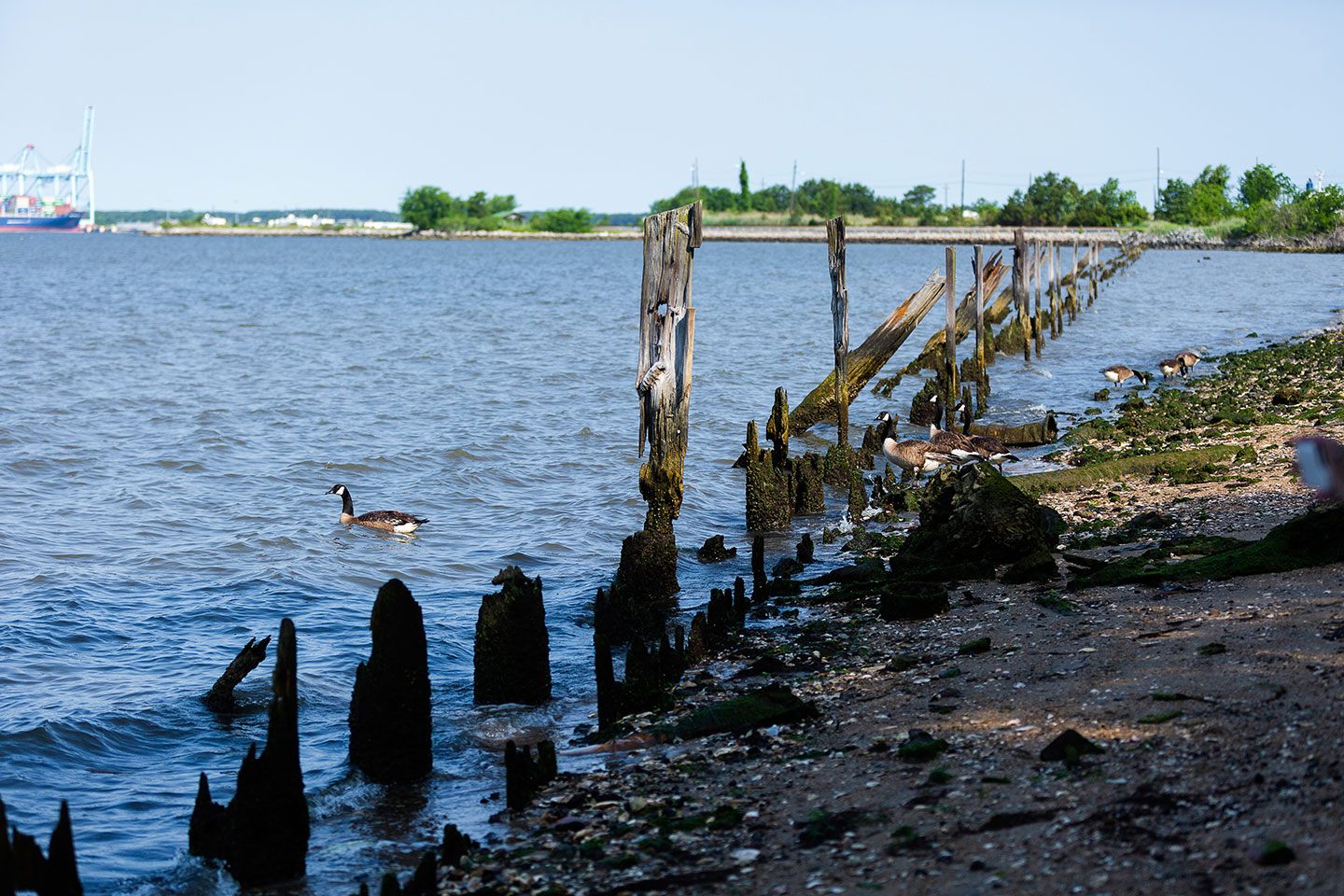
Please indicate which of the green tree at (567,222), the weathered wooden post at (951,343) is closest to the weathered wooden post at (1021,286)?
the weathered wooden post at (951,343)

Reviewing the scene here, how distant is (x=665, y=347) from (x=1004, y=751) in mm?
6434

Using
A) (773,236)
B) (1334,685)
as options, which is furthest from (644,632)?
(773,236)

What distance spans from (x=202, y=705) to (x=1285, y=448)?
11.5 m

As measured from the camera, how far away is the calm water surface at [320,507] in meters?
7.18

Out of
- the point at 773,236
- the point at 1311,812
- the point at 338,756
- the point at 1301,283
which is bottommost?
the point at 338,756

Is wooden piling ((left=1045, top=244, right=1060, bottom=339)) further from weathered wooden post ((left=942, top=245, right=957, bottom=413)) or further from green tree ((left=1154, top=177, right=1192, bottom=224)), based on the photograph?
green tree ((left=1154, top=177, right=1192, bottom=224))

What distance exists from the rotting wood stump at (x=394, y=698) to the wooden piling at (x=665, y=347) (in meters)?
4.57

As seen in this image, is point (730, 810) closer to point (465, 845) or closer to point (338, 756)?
point (465, 845)

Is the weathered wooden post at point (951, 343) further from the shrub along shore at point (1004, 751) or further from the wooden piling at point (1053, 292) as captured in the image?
the wooden piling at point (1053, 292)

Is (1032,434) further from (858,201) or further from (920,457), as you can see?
(858,201)

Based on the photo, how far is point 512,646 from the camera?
26.3ft

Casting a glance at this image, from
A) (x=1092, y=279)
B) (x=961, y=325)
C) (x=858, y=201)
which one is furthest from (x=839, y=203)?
(x=961, y=325)

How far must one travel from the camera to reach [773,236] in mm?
163625

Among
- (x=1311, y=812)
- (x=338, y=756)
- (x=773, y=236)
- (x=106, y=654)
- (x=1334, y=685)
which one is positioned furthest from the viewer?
(x=773, y=236)
